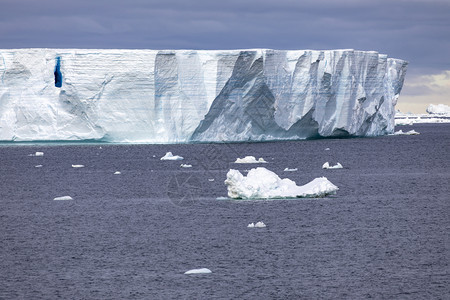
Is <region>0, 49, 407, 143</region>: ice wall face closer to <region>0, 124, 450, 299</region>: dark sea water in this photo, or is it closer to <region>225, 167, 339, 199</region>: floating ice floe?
<region>0, 124, 450, 299</region>: dark sea water

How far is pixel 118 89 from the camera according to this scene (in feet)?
90.0

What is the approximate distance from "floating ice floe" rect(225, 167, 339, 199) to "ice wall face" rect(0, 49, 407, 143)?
1346cm

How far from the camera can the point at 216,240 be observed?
10320 millimetres

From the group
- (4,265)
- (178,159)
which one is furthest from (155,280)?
(178,159)

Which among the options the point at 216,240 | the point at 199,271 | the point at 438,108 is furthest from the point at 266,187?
the point at 438,108

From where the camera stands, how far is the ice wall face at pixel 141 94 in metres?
27.4

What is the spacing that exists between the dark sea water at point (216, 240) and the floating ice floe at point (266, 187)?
0.19 m

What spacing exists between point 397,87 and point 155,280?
31.5m

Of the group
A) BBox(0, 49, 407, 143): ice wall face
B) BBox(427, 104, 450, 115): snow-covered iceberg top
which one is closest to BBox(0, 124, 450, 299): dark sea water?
BBox(0, 49, 407, 143): ice wall face

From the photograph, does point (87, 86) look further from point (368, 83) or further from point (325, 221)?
point (325, 221)

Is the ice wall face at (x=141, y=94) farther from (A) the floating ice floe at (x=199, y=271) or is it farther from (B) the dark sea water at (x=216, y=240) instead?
(A) the floating ice floe at (x=199, y=271)

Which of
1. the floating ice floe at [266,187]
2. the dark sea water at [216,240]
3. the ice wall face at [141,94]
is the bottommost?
the dark sea water at [216,240]

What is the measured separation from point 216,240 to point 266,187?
3615mm

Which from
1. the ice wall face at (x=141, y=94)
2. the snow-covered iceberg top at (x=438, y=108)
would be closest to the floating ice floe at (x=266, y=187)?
the ice wall face at (x=141, y=94)
